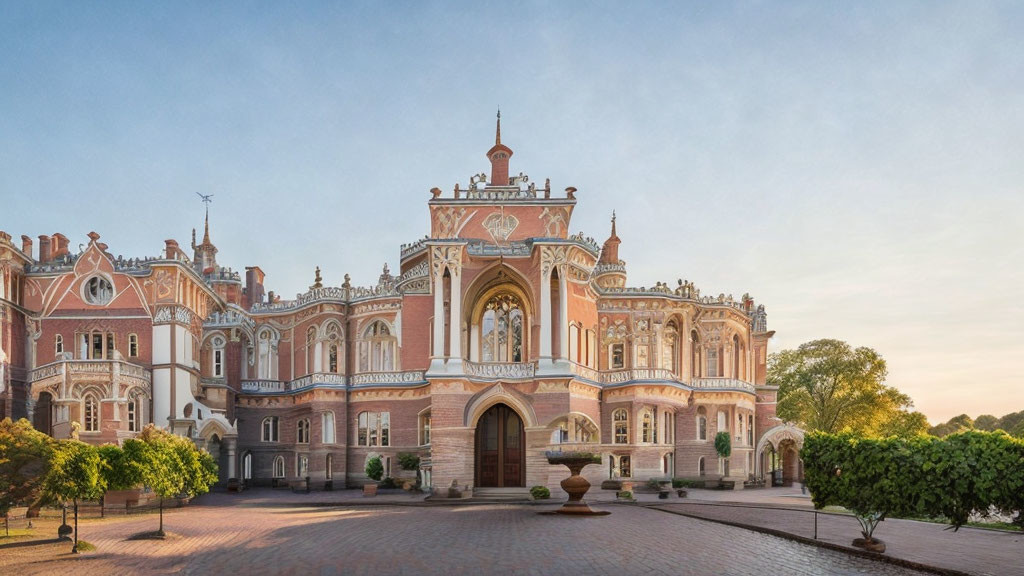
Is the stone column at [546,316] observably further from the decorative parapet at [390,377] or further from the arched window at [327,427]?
the arched window at [327,427]

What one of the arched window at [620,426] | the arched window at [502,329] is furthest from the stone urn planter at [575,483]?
the arched window at [620,426]

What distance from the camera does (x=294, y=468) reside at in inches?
1838

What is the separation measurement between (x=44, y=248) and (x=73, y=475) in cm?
2913

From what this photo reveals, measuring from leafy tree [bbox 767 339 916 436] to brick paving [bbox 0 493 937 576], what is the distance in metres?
39.7

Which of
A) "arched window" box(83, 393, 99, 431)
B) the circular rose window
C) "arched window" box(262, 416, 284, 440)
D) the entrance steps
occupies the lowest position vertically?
the entrance steps

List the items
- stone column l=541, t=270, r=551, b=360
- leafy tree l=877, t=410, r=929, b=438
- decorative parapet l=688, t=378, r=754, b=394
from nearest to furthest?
stone column l=541, t=270, r=551, b=360 < decorative parapet l=688, t=378, r=754, b=394 < leafy tree l=877, t=410, r=929, b=438

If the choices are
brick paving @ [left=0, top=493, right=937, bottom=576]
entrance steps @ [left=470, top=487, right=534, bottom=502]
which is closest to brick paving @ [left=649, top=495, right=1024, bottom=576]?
brick paving @ [left=0, top=493, right=937, bottom=576]

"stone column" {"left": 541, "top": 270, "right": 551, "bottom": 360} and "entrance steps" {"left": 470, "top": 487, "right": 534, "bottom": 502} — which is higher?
"stone column" {"left": 541, "top": 270, "right": 551, "bottom": 360}

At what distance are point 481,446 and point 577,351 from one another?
716 cm

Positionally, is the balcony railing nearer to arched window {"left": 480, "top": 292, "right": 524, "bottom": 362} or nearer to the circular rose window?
the circular rose window

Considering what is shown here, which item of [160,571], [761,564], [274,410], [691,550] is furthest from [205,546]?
[274,410]

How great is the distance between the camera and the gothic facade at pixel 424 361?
38.9m

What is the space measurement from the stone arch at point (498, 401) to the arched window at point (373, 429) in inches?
318

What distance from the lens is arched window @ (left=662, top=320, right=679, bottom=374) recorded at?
155 feet
